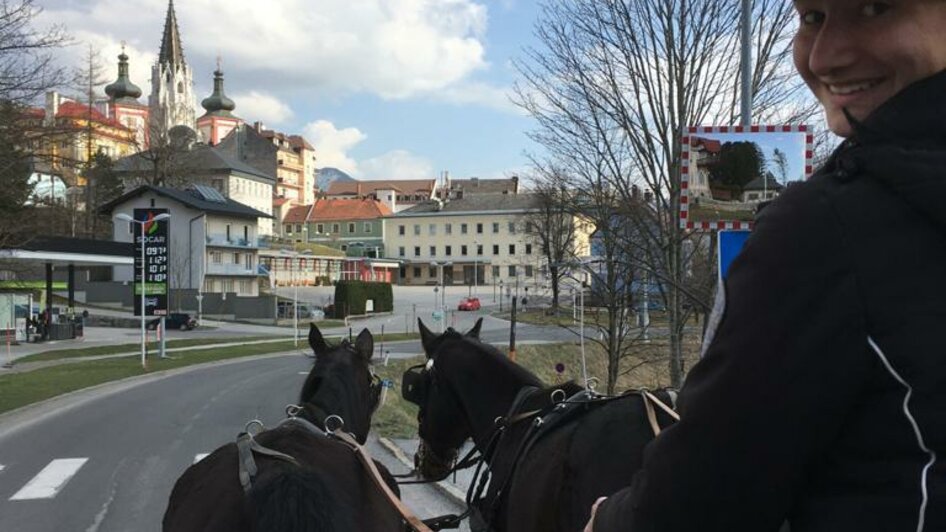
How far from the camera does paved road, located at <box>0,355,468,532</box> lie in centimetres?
877

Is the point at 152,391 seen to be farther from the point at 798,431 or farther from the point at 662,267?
the point at 798,431

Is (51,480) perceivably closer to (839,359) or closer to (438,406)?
(438,406)

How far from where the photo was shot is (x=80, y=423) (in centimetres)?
1548

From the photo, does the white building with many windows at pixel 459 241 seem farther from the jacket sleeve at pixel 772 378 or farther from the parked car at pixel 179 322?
the jacket sleeve at pixel 772 378

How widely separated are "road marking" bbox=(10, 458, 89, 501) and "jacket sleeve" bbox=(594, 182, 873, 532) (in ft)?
34.1

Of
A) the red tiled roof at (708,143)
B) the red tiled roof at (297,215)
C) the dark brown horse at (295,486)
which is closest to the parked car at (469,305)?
the red tiled roof at (708,143)

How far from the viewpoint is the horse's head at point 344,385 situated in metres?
4.48

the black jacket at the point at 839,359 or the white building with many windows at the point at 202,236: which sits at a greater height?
the white building with many windows at the point at 202,236

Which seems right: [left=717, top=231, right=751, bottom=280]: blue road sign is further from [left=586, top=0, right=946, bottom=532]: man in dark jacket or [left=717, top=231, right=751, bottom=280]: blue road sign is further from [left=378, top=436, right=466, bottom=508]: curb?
[left=586, top=0, right=946, bottom=532]: man in dark jacket

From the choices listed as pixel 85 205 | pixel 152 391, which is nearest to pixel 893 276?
pixel 152 391

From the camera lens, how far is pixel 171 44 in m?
134

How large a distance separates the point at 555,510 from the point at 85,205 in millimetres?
87901

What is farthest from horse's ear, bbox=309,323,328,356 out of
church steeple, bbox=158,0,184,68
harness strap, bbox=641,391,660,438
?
church steeple, bbox=158,0,184,68

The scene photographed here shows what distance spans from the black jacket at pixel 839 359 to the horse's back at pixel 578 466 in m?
2.00
